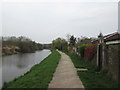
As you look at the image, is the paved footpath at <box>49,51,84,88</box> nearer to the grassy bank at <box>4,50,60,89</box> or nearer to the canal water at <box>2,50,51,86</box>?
the grassy bank at <box>4,50,60,89</box>

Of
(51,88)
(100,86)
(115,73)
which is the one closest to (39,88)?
(51,88)

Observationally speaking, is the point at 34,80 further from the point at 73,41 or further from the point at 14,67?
the point at 73,41

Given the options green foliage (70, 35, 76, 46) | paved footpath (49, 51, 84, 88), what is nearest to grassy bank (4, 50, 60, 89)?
paved footpath (49, 51, 84, 88)

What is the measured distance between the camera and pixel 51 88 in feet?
24.4

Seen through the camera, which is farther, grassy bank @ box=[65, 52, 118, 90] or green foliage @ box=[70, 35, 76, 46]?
green foliage @ box=[70, 35, 76, 46]

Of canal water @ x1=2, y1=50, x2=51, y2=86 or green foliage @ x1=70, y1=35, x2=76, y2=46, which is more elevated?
green foliage @ x1=70, y1=35, x2=76, y2=46

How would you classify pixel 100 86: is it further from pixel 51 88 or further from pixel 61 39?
pixel 61 39

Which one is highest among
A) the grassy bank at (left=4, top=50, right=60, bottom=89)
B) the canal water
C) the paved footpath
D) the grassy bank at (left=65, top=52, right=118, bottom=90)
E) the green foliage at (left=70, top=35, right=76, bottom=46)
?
the green foliage at (left=70, top=35, right=76, bottom=46)

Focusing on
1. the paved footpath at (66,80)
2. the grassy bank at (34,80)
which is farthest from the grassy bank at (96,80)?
the grassy bank at (34,80)

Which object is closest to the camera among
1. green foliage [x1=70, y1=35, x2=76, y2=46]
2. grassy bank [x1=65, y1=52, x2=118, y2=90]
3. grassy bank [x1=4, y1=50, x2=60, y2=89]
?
grassy bank [x1=65, y1=52, x2=118, y2=90]

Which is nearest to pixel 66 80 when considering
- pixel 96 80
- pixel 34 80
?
pixel 96 80

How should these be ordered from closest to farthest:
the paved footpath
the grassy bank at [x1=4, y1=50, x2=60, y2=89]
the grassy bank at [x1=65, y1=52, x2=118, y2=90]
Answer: the grassy bank at [x1=65, y1=52, x2=118, y2=90] < the paved footpath < the grassy bank at [x1=4, y1=50, x2=60, y2=89]

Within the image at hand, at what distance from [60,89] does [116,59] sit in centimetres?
273

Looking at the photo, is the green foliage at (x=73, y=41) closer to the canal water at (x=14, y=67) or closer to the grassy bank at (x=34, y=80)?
the canal water at (x=14, y=67)
